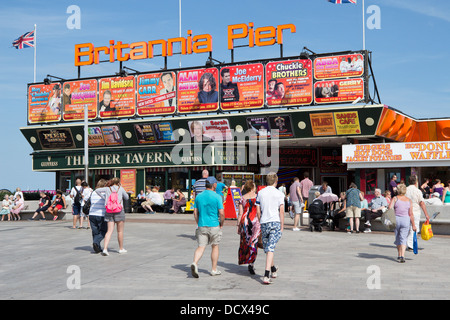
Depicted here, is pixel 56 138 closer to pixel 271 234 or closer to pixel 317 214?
pixel 317 214

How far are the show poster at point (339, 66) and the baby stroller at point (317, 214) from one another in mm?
11018

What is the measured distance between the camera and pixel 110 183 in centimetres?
1292

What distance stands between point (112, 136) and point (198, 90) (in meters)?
6.94

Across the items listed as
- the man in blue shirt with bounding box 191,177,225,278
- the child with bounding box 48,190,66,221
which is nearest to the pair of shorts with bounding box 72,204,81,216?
the child with bounding box 48,190,66,221

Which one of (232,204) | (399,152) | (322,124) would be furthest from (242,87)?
(399,152)

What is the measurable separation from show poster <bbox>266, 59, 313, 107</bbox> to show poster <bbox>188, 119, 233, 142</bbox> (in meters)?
3.00

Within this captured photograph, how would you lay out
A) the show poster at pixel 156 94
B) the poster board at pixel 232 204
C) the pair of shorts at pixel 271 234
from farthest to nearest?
the show poster at pixel 156 94, the poster board at pixel 232 204, the pair of shorts at pixel 271 234

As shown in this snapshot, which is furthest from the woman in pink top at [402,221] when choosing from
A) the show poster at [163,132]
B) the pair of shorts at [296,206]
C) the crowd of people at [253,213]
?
the show poster at [163,132]

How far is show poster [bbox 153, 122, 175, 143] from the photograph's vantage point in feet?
106

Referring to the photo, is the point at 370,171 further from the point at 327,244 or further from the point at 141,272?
the point at 141,272

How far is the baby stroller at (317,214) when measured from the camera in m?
18.2

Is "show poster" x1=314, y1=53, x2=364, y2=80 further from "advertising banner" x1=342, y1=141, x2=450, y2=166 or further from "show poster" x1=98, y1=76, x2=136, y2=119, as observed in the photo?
"show poster" x1=98, y1=76, x2=136, y2=119

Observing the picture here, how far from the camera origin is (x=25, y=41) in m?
36.0

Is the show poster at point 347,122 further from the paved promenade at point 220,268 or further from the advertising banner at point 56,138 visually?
the advertising banner at point 56,138
